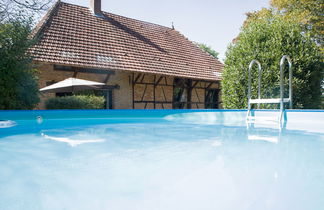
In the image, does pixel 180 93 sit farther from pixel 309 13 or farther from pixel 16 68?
pixel 16 68

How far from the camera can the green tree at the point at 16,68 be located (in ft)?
24.1

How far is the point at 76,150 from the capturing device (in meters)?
3.40

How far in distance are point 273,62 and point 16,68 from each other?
6.97 meters

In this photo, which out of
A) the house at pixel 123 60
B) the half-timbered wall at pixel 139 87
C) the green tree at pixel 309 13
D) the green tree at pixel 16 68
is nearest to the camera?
the green tree at pixel 16 68

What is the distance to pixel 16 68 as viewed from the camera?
24.6 ft

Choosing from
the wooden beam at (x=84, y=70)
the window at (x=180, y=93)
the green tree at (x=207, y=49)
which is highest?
the green tree at (x=207, y=49)

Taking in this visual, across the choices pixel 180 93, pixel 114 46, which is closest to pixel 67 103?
pixel 114 46

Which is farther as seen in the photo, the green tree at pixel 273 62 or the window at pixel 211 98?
the window at pixel 211 98

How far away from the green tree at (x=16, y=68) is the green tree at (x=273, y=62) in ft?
18.9

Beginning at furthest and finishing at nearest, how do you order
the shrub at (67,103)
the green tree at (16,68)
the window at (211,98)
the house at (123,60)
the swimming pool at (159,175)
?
the window at (211,98)
the house at (123,60)
the shrub at (67,103)
the green tree at (16,68)
the swimming pool at (159,175)

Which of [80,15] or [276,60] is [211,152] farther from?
[80,15]

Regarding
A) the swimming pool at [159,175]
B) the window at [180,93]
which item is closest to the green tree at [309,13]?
the window at [180,93]

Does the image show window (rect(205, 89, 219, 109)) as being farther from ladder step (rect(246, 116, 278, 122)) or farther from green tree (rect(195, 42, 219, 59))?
green tree (rect(195, 42, 219, 59))

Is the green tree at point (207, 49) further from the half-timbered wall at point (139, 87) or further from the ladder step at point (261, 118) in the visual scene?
the ladder step at point (261, 118)
